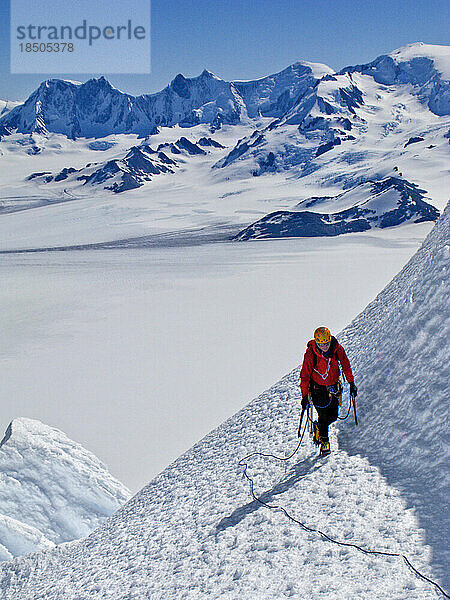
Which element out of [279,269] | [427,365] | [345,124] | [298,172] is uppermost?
[345,124]

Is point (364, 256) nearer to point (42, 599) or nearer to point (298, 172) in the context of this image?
point (42, 599)

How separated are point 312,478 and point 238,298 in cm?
3689

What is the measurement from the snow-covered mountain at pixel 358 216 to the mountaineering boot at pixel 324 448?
82789 mm

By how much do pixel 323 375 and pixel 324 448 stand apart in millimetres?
1031

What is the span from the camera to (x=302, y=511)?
213 inches

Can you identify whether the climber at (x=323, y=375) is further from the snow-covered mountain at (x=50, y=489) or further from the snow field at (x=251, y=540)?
the snow-covered mountain at (x=50, y=489)

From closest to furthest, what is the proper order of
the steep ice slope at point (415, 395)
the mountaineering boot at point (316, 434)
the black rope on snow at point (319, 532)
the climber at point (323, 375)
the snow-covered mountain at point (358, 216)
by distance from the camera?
the black rope on snow at point (319, 532)
the steep ice slope at point (415, 395)
the climber at point (323, 375)
the mountaineering boot at point (316, 434)
the snow-covered mountain at point (358, 216)

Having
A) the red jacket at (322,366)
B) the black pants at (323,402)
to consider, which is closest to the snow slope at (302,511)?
the black pants at (323,402)

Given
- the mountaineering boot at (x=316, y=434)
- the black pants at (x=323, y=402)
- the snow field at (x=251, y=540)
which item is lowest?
the snow field at (x=251, y=540)

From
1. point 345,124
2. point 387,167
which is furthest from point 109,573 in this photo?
point 345,124

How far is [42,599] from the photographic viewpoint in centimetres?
618

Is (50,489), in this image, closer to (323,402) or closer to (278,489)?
(278,489)

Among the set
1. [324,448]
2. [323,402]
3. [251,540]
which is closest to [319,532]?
[251,540]

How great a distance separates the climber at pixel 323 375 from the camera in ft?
19.2
